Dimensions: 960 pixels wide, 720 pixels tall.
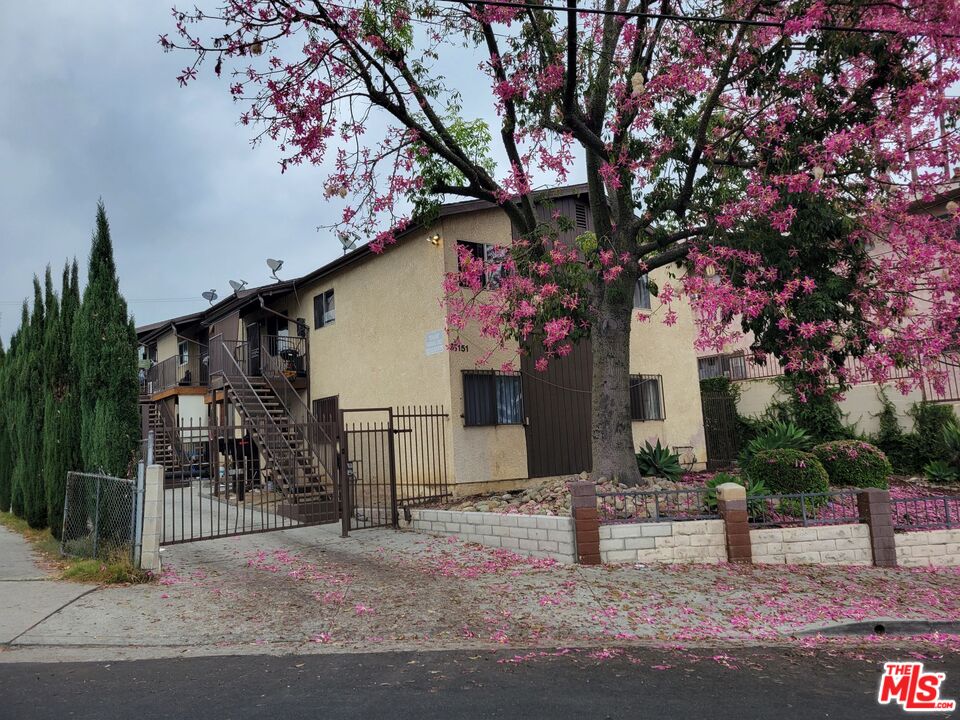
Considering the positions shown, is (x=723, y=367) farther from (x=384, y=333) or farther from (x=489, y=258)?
(x=384, y=333)

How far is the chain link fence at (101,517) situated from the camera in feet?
27.6

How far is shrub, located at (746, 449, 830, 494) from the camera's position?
9.37 meters

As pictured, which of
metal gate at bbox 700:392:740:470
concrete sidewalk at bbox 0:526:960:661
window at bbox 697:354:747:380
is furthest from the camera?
window at bbox 697:354:747:380

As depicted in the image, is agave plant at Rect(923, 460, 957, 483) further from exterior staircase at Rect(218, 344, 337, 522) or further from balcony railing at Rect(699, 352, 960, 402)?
exterior staircase at Rect(218, 344, 337, 522)

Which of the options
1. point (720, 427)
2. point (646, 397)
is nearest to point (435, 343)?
point (646, 397)

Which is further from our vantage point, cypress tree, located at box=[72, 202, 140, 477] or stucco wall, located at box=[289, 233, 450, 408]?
stucco wall, located at box=[289, 233, 450, 408]

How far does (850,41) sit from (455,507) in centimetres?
865

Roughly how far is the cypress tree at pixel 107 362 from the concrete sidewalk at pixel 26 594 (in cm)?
158

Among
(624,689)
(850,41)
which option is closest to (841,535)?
(624,689)

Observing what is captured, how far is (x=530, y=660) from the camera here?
5.45 metres

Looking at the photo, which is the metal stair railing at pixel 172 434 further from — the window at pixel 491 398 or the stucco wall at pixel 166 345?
the stucco wall at pixel 166 345

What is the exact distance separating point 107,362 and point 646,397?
11367 mm

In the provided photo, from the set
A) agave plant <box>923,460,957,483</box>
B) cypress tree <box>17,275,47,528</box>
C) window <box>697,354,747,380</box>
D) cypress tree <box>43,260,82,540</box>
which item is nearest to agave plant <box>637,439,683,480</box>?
agave plant <box>923,460,957,483</box>

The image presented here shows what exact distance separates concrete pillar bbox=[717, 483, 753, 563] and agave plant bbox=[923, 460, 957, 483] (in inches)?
285
